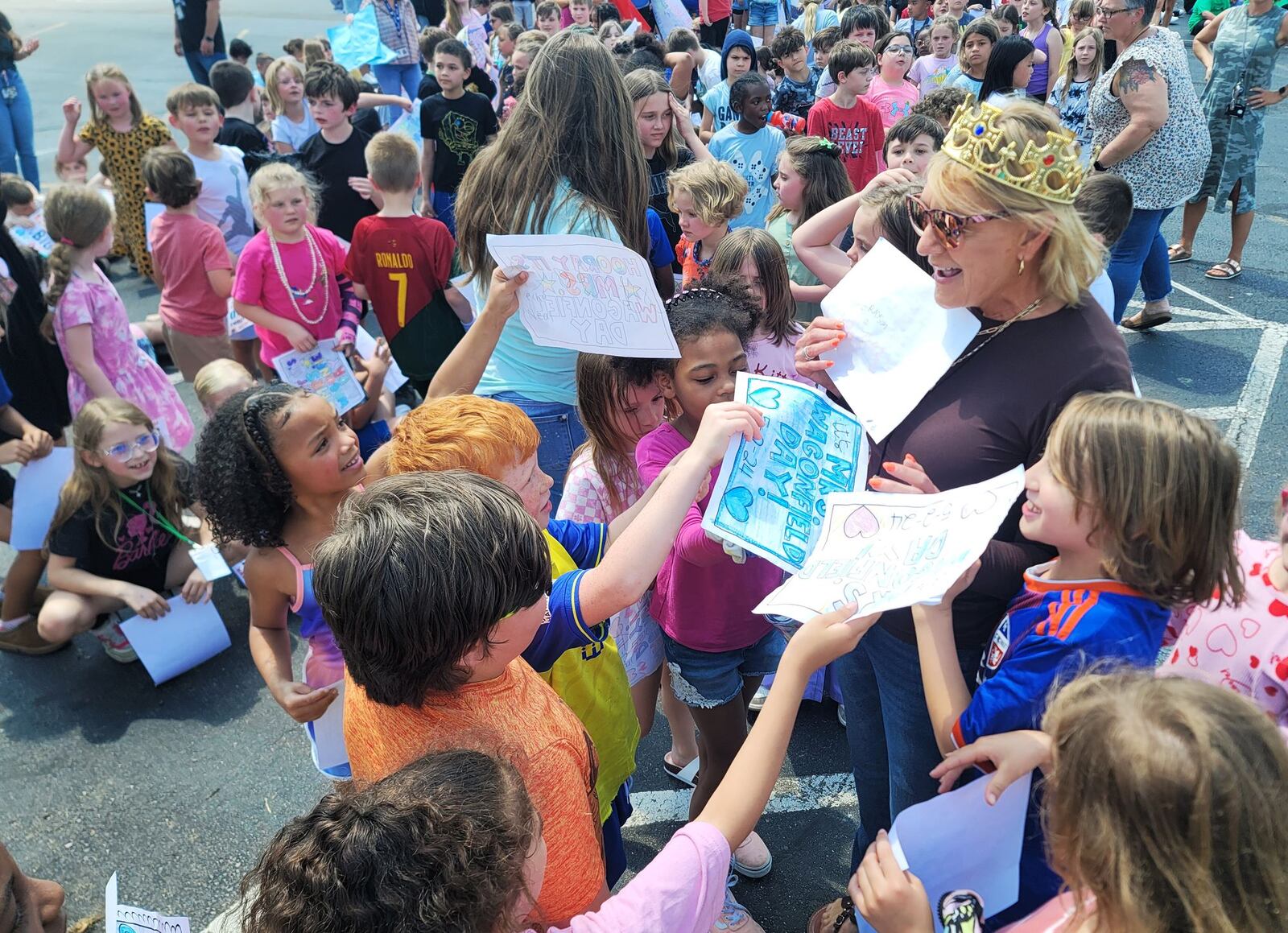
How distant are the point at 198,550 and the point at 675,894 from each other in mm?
3122

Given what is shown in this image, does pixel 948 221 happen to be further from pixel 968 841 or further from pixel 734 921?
pixel 734 921

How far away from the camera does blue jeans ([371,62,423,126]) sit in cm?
974

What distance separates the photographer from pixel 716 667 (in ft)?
8.14

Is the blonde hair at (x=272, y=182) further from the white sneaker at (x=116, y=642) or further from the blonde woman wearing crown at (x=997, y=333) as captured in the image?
the blonde woman wearing crown at (x=997, y=333)

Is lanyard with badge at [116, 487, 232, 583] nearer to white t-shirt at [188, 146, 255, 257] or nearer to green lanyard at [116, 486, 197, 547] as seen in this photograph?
green lanyard at [116, 486, 197, 547]

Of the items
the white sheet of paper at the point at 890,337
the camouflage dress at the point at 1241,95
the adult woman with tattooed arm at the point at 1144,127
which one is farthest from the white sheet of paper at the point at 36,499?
the camouflage dress at the point at 1241,95

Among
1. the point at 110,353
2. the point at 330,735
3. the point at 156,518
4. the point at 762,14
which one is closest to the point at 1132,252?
the point at 330,735

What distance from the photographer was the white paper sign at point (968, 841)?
1.59 metres

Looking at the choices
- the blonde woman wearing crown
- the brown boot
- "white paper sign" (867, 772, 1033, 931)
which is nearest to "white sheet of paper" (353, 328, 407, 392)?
the brown boot

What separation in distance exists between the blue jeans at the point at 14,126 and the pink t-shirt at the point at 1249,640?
988 cm

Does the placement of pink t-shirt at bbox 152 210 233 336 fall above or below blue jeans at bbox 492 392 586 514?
below

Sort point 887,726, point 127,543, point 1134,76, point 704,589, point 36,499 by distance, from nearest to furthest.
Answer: point 887,726 < point 704,589 < point 127,543 < point 36,499 < point 1134,76

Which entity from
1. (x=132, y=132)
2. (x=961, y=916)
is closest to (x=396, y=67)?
(x=132, y=132)

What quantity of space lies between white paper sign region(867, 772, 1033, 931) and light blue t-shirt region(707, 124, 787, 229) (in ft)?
14.5
